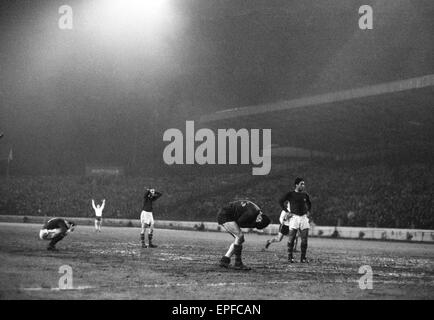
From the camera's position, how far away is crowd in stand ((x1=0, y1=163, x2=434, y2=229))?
1136 inches

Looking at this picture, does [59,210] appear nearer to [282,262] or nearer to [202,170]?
[202,170]

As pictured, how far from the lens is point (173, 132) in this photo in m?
50.9

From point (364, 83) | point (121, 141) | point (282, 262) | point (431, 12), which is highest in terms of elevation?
point (431, 12)

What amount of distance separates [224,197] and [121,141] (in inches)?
715

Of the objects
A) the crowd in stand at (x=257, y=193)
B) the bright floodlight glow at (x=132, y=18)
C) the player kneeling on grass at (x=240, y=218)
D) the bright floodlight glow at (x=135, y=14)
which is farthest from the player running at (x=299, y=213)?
the bright floodlight glow at (x=135, y=14)

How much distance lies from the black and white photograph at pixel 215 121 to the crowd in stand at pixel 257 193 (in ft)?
0.47

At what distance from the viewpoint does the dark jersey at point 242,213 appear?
35.1ft

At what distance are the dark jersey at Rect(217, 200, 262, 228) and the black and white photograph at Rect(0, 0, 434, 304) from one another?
3335mm

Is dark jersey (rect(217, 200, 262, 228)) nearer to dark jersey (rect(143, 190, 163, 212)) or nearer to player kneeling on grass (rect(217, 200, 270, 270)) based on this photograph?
player kneeling on grass (rect(217, 200, 270, 270))

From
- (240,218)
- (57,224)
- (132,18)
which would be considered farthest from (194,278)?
(132,18)

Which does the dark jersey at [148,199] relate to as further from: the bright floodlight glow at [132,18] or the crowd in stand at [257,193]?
the bright floodlight glow at [132,18]

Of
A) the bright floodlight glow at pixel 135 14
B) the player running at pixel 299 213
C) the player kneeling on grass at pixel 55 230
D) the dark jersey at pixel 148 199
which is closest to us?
the player running at pixel 299 213

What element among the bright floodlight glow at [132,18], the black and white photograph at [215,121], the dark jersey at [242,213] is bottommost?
the dark jersey at [242,213]
